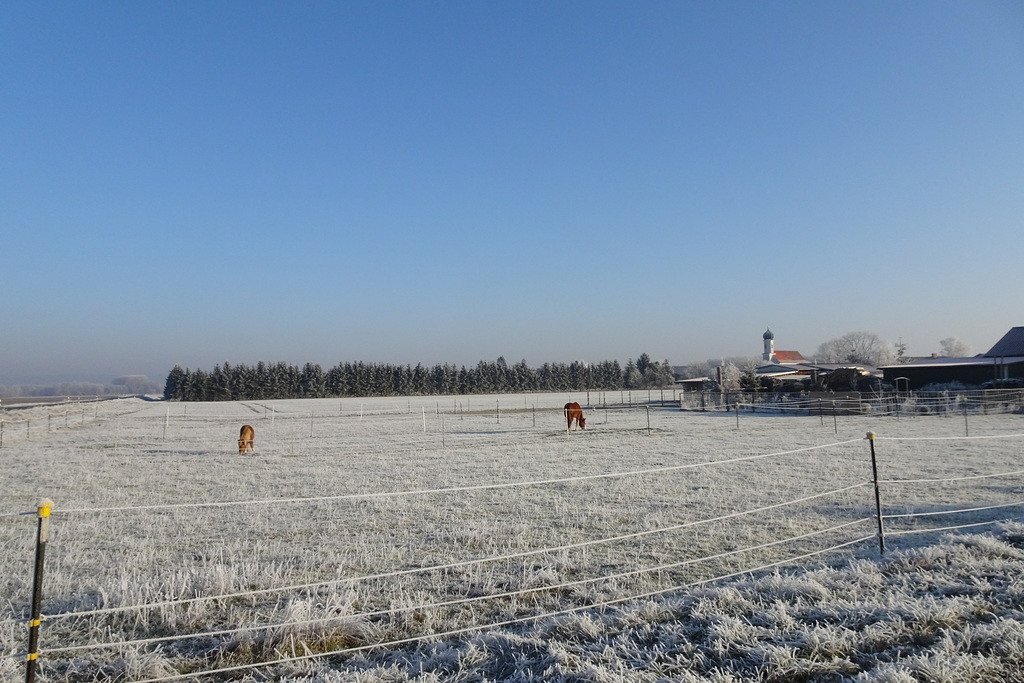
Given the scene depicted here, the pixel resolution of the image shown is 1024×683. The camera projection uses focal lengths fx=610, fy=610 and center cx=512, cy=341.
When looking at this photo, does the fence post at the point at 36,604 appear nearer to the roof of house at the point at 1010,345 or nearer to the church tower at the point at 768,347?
the roof of house at the point at 1010,345

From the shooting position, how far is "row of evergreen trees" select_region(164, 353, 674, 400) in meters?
96.4

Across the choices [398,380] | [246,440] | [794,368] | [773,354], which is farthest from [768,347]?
[246,440]

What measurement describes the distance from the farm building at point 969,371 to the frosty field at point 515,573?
27328mm

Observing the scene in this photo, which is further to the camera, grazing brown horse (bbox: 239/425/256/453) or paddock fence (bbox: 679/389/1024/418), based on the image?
paddock fence (bbox: 679/389/1024/418)

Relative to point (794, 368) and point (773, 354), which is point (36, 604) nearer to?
point (794, 368)

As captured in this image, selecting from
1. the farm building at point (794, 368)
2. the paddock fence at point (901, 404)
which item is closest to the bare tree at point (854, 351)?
the farm building at point (794, 368)

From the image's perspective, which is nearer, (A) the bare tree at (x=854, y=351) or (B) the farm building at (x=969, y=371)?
(B) the farm building at (x=969, y=371)

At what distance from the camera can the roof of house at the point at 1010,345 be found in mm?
39750

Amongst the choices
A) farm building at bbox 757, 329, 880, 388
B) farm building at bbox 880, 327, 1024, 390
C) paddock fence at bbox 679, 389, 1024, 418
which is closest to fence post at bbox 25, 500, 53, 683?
paddock fence at bbox 679, 389, 1024, 418

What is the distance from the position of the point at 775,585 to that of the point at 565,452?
13.2 meters

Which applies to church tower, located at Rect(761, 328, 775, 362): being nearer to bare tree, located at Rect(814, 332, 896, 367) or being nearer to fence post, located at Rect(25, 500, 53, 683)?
bare tree, located at Rect(814, 332, 896, 367)

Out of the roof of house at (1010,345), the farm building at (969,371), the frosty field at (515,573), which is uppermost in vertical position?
the roof of house at (1010,345)

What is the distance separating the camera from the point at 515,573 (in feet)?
20.4

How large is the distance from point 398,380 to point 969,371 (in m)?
84.2
